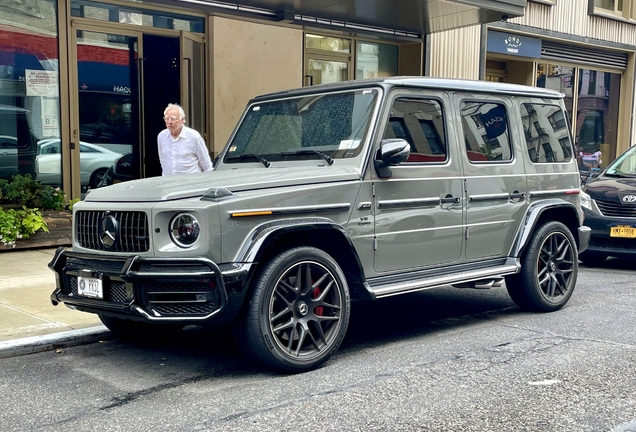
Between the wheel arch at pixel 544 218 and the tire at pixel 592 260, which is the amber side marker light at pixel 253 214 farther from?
the tire at pixel 592 260

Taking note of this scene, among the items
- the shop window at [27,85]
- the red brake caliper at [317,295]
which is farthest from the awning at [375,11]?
the red brake caliper at [317,295]

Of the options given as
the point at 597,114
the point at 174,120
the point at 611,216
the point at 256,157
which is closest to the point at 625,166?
the point at 611,216

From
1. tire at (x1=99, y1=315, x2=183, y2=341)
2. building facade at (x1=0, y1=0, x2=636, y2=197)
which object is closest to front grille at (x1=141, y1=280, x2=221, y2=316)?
tire at (x1=99, y1=315, x2=183, y2=341)

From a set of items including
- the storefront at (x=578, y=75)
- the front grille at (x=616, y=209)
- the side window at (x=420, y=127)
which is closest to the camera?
the side window at (x=420, y=127)

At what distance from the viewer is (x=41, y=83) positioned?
10.8 m

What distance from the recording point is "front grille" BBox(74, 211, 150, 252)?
4.86 m

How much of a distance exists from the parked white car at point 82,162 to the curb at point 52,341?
5.34 metres

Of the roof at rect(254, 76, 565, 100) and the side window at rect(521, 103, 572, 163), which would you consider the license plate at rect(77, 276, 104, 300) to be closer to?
the roof at rect(254, 76, 565, 100)

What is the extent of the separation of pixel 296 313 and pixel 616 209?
6.10 m

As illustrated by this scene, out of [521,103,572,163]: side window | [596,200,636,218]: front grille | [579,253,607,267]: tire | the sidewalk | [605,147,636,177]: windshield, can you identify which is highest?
[521,103,572,163]: side window

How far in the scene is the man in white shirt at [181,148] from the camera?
755 centimetres

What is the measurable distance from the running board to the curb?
86.9 inches

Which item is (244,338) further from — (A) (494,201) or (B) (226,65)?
(B) (226,65)

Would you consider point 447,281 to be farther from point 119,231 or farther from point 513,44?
point 513,44
